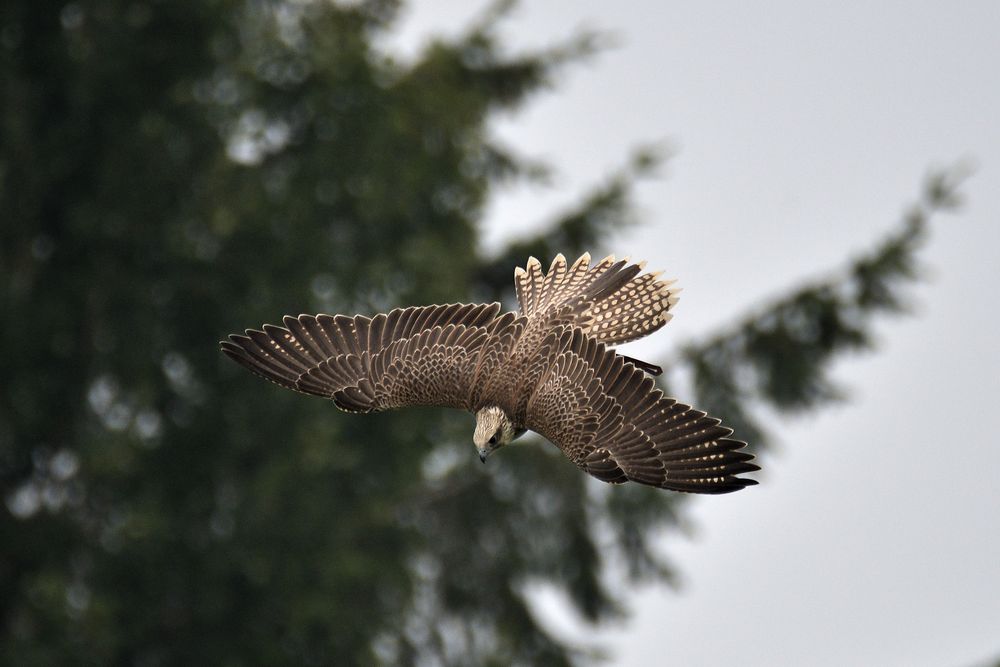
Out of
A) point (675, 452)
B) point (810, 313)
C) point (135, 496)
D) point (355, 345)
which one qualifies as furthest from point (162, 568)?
point (675, 452)

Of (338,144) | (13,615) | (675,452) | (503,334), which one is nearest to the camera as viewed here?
(675,452)

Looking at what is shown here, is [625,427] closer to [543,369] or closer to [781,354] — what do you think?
[543,369]

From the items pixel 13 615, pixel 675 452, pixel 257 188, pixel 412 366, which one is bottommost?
pixel 675 452

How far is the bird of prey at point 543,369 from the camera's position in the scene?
403 inches

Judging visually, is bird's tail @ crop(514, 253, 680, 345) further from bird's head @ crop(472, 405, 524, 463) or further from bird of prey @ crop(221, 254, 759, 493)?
bird's head @ crop(472, 405, 524, 463)

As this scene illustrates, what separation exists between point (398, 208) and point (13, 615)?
6.64 m

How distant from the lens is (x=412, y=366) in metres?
11.2

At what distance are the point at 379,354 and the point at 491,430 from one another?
0.88 metres

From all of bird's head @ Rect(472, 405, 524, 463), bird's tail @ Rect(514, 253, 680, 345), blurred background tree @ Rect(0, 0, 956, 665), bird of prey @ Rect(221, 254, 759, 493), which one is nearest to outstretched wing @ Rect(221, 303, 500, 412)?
bird of prey @ Rect(221, 254, 759, 493)

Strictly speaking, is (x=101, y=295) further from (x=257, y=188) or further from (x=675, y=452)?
(x=675, y=452)

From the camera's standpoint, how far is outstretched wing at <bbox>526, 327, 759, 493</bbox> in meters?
10.1

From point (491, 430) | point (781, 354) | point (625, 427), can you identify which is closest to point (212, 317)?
point (781, 354)

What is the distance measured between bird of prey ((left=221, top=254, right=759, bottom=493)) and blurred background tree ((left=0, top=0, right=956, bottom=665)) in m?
9.94

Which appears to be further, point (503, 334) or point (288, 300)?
point (288, 300)
